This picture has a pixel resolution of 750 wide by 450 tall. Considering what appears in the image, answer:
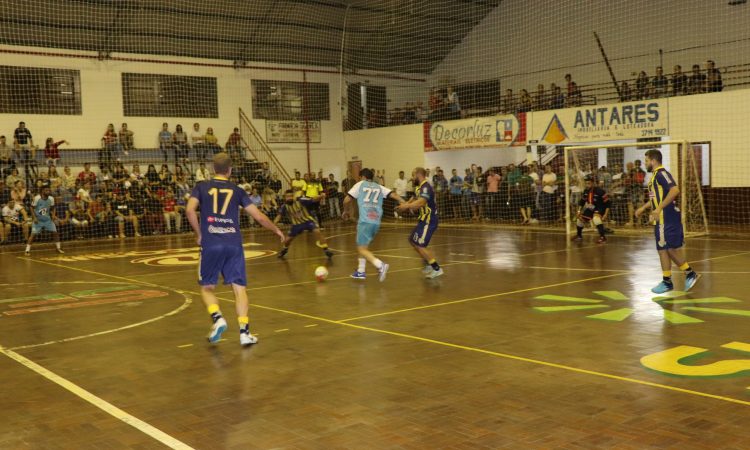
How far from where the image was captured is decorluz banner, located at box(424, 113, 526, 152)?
28.7 metres

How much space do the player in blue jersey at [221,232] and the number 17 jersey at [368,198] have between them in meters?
4.94

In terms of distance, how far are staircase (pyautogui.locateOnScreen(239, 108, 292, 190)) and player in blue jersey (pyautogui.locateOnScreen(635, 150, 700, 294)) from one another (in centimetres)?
2395

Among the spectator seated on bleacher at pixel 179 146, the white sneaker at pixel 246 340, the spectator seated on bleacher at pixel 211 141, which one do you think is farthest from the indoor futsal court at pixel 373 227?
the spectator seated on bleacher at pixel 211 141

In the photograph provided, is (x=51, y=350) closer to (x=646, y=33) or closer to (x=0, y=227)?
(x=0, y=227)

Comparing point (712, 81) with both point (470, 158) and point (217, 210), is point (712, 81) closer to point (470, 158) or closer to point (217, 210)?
point (470, 158)

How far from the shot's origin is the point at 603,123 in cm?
2572

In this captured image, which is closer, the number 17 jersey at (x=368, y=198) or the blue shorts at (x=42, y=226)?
the number 17 jersey at (x=368, y=198)

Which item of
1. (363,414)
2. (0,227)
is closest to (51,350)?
(363,414)

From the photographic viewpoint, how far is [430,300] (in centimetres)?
1079

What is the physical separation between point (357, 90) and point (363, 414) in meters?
32.2

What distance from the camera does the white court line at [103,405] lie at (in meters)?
5.13

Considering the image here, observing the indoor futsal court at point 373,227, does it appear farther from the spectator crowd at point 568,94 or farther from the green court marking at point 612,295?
the spectator crowd at point 568,94

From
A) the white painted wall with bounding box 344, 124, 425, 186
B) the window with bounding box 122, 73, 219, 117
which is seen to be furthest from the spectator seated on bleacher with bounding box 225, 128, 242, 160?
the white painted wall with bounding box 344, 124, 425, 186

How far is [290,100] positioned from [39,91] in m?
11.1
